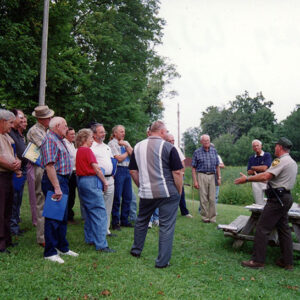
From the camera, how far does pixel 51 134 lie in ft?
15.1

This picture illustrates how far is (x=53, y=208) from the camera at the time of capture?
4445mm

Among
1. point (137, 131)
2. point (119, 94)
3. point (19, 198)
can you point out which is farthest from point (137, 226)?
point (137, 131)

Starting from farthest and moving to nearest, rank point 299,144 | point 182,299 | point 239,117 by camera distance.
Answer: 1. point 239,117
2. point 299,144
3. point 182,299

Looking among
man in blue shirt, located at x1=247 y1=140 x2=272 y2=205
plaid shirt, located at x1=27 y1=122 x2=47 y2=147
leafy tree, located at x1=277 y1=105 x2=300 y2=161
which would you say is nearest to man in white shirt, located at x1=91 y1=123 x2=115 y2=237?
plaid shirt, located at x1=27 y1=122 x2=47 y2=147

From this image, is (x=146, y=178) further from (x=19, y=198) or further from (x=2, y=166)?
(x=19, y=198)

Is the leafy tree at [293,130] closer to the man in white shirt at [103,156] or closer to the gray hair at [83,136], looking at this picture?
the man in white shirt at [103,156]

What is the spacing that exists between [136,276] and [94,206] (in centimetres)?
153

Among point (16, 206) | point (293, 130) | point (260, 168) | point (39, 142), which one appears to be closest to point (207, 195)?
point (260, 168)

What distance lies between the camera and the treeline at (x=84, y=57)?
35.5 feet

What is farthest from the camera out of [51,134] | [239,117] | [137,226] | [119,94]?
[239,117]

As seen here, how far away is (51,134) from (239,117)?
82146mm

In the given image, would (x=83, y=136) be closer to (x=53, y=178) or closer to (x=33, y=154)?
(x=33, y=154)

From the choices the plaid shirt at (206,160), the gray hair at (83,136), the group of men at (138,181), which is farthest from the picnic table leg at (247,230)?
the gray hair at (83,136)

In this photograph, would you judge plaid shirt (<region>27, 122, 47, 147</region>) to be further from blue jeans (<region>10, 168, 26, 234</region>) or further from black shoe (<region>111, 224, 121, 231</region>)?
black shoe (<region>111, 224, 121, 231</region>)
